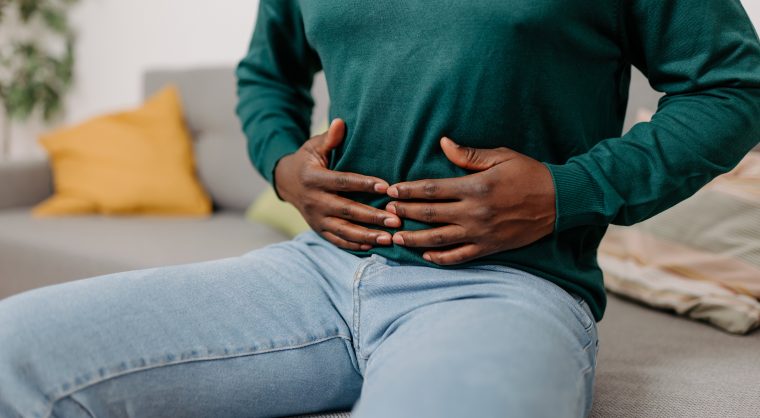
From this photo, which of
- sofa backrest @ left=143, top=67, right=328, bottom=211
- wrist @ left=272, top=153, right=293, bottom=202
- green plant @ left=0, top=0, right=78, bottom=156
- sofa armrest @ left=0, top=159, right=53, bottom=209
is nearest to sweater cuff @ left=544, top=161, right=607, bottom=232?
wrist @ left=272, top=153, right=293, bottom=202

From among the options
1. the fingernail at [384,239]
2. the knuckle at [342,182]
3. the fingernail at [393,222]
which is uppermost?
the knuckle at [342,182]

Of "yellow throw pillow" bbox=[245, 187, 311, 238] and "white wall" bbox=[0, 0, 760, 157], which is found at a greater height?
"white wall" bbox=[0, 0, 760, 157]

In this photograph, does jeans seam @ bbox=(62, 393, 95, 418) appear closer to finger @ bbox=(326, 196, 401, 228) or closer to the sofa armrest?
finger @ bbox=(326, 196, 401, 228)

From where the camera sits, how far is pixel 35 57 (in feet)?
10.1

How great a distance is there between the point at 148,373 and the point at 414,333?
28 centimetres

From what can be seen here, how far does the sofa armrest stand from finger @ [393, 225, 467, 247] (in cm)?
183

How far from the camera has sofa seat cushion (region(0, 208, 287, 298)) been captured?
61.9 inches

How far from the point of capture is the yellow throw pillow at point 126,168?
2.07 m

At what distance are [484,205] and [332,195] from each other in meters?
0.22

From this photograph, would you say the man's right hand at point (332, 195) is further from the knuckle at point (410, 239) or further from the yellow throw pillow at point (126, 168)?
the yellow throw pillow at point (126, 168)

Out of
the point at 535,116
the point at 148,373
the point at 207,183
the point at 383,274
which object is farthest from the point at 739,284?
the point at 207,183

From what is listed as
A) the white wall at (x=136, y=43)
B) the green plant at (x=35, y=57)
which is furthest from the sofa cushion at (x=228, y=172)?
the green plant at (x=35, y=57)

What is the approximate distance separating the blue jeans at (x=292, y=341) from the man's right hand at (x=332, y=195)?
0.03 meters

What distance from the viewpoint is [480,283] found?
0.74 meters
